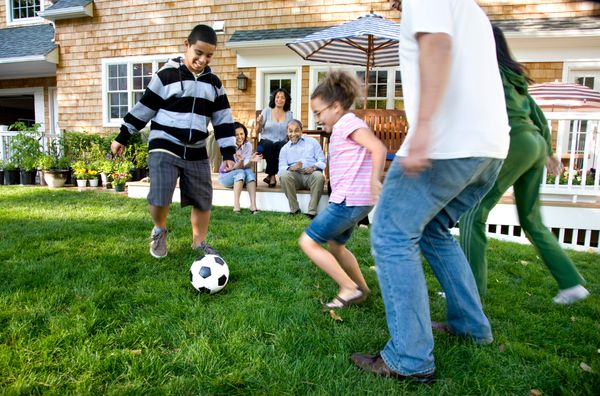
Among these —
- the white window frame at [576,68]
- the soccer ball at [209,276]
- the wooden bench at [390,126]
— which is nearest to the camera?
the soccer ball at [209,276]

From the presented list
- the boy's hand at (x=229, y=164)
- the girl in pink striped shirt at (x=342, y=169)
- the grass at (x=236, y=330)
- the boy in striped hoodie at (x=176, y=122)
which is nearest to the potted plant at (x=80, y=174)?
the grass at (x=236, y=330)

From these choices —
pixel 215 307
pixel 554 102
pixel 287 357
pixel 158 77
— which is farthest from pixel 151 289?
pixel 554 102

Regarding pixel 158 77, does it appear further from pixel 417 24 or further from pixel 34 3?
pixel 34 3

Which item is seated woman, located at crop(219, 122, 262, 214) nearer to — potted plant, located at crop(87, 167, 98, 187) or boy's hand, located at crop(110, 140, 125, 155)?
boy's hand, located at crop(110, 140, 125, 155)

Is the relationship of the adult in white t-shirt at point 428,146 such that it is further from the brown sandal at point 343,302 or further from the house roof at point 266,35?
the house roof at point 266,35

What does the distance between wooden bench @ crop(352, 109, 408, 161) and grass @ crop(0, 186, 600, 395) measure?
2367 mm

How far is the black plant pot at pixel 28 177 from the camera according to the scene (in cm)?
916

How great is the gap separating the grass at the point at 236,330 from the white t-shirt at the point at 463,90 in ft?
3.07

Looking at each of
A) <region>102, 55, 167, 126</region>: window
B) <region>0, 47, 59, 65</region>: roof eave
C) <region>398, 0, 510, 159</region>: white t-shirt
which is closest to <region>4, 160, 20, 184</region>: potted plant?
<region>102, 55, 167, 126</region>: window

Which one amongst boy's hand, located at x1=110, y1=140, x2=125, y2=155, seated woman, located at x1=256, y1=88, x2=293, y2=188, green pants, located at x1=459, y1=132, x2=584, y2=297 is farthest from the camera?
seated woman, located at x1=256, y1=88, x2=293, y2=188

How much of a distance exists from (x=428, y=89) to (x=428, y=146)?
0.19 m

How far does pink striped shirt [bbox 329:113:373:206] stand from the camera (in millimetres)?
2369

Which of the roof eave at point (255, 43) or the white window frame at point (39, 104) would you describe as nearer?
the roof eave at point (255, 43)

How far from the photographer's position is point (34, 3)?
41.7 ft
